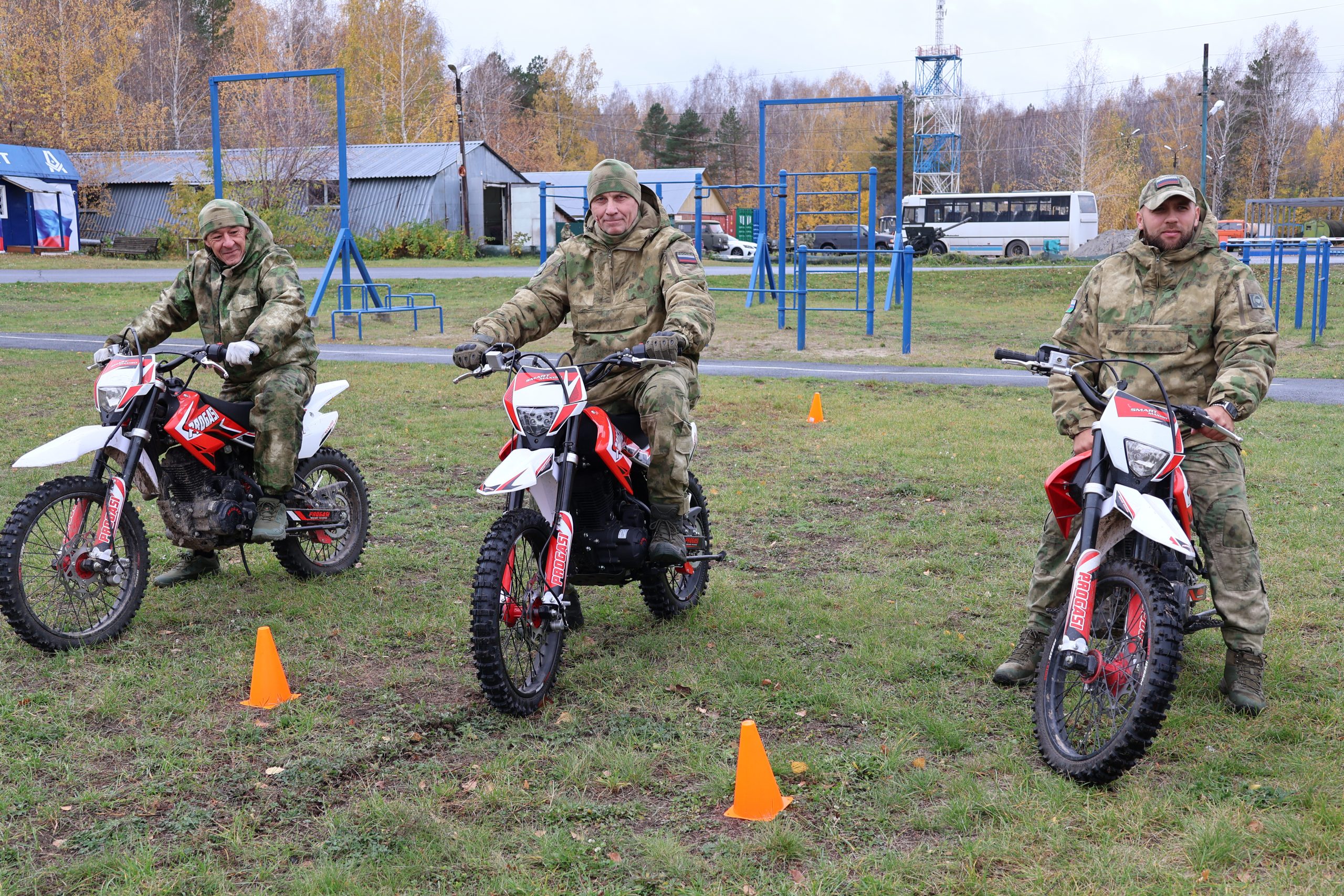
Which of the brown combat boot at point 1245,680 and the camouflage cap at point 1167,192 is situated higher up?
the camouflage cap at point 1167,192

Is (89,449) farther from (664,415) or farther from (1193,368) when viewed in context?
(1193,368)

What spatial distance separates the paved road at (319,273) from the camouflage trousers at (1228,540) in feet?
71.0

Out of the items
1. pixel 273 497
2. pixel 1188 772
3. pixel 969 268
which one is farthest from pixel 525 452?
pixel 969 268

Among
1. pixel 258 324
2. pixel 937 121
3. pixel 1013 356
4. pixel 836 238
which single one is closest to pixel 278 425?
pixel 258 324

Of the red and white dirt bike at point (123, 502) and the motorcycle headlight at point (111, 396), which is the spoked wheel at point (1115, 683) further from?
the motorcycle headlight at point (111, 396)

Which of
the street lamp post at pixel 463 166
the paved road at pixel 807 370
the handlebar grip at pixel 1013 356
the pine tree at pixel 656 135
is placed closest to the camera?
the handlebar grip at pixel 1013 356

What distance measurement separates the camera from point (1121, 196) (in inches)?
2226

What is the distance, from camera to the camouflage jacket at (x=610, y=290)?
4.82 metres

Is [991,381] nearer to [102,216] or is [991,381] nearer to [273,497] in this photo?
[273,497]

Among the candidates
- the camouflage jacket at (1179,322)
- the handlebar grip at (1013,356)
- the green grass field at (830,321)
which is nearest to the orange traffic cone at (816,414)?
the green grass field at (830,321)

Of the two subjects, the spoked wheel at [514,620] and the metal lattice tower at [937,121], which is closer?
→ the spoked wheel at [514,620]

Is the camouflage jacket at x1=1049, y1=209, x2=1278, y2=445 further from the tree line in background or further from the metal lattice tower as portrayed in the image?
the metal lattice tower

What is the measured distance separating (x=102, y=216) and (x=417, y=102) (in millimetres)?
20327

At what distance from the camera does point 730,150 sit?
7575 centimetres
